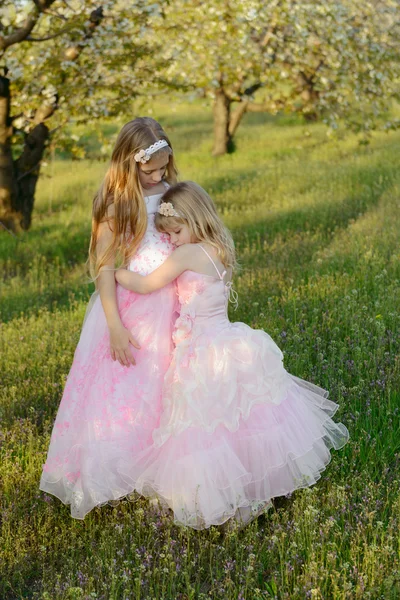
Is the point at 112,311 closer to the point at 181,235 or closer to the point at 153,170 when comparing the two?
the point at 181,235

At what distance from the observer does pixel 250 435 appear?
3932 millimetres

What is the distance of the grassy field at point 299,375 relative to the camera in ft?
11.4

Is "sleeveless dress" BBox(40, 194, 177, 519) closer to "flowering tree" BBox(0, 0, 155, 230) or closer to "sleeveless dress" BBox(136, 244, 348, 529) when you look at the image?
"sleeveless dress" BBox(136, 244, 348, 529)

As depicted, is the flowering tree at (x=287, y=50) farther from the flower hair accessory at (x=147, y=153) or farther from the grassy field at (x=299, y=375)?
the flower hair accessory at (x=147, y=153)

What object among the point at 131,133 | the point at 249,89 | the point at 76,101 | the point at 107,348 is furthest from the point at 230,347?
the point at 249,89

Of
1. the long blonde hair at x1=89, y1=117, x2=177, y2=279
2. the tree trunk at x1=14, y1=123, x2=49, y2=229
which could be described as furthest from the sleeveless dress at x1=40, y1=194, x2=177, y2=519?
the tree trunk at x1=14, y1=123, x2=49, y2=229

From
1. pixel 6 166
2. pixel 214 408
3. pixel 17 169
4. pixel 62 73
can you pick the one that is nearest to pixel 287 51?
pixel 62 73

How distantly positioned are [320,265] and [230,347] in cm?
409

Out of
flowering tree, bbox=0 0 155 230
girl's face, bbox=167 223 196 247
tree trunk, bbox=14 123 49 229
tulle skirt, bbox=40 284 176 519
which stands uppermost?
girl's face, bbox=167 223 196 247

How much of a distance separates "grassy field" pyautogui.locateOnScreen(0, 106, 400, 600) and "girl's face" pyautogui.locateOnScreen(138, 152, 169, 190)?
1768 mm

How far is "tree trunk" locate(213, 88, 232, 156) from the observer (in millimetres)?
18959

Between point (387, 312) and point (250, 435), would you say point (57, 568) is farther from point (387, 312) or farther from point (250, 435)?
point (387, 312)

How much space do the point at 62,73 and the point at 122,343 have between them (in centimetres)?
750

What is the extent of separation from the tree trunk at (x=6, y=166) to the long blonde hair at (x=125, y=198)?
7.12m
